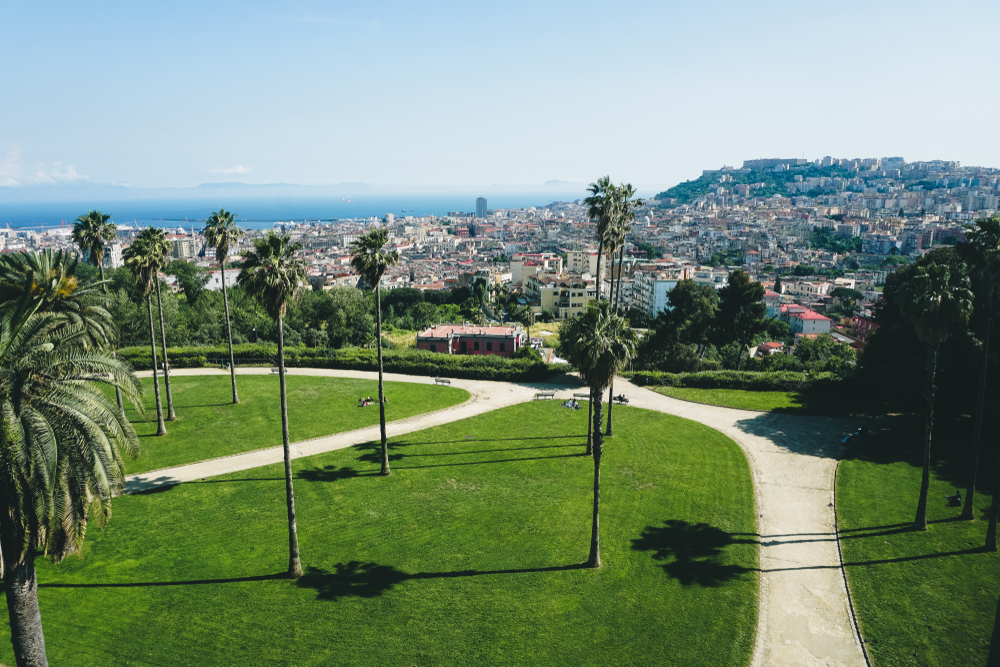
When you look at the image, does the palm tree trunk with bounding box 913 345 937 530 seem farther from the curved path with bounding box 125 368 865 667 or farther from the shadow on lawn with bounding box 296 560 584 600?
the shadow on lawn with bounding box 296 560 584 600

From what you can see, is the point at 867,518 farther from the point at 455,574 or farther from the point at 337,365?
the point at 337,365

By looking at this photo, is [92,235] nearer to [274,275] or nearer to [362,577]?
[274,275]

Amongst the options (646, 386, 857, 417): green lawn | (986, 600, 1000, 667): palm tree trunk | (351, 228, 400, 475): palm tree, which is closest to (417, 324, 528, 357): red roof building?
(646, 386, 857, 417): green lawn

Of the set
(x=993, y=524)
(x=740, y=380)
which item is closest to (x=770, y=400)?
(x=740, y=380)

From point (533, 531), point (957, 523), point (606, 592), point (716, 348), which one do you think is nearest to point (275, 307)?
point (533, 531)

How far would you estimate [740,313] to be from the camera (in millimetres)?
62781

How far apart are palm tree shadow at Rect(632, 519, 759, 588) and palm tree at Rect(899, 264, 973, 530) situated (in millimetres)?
7956

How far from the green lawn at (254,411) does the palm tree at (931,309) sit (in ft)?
94.6

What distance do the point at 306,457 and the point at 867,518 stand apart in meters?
28.4

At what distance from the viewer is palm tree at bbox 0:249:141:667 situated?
1295 cm

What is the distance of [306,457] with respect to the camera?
3266 cm

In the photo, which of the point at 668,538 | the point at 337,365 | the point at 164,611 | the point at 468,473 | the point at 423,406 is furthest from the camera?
the point at 337,365

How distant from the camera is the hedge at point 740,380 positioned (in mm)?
45438

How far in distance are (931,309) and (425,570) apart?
2271cm
